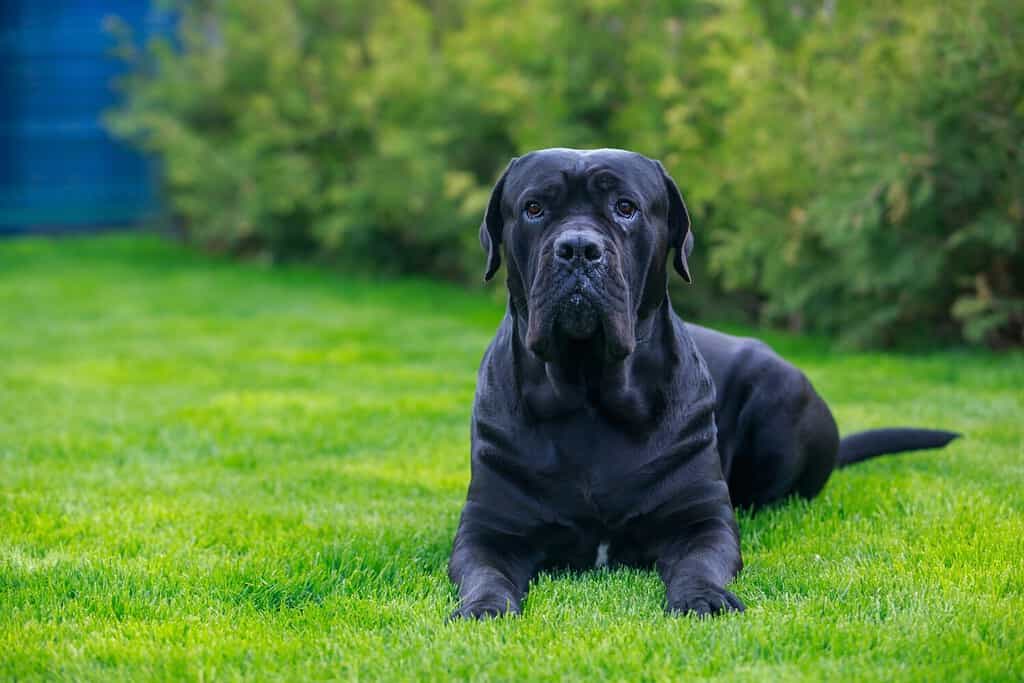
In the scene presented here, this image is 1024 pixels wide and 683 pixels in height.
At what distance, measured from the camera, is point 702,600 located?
2.97m

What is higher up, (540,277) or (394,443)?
(540,277)

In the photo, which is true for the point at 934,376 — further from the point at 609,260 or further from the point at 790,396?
the point at 609,260

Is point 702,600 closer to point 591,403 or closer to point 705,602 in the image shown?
point 705,602

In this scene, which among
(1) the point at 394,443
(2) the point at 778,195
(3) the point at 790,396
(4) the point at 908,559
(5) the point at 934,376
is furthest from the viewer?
(2) the point at 778,195

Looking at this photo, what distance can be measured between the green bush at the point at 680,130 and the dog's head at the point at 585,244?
3.62m

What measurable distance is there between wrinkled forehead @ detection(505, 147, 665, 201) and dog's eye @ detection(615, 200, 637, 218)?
0.11 ft

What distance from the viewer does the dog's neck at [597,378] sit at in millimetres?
3328

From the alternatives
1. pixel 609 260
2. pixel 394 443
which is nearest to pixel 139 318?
pixel 394 443

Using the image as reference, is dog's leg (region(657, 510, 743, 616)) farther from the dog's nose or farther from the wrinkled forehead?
the wrinkled forehead

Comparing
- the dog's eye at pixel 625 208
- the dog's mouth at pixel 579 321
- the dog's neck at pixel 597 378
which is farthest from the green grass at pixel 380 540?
the dog's eye at pixel 625 208

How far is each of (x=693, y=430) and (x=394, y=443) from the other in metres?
2.19

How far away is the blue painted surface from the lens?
16.7 meters

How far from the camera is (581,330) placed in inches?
124

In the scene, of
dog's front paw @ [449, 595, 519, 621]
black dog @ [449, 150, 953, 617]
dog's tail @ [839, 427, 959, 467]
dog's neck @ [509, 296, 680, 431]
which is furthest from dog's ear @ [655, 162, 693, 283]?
dog's tail @ [839, 427, 959, 467]
